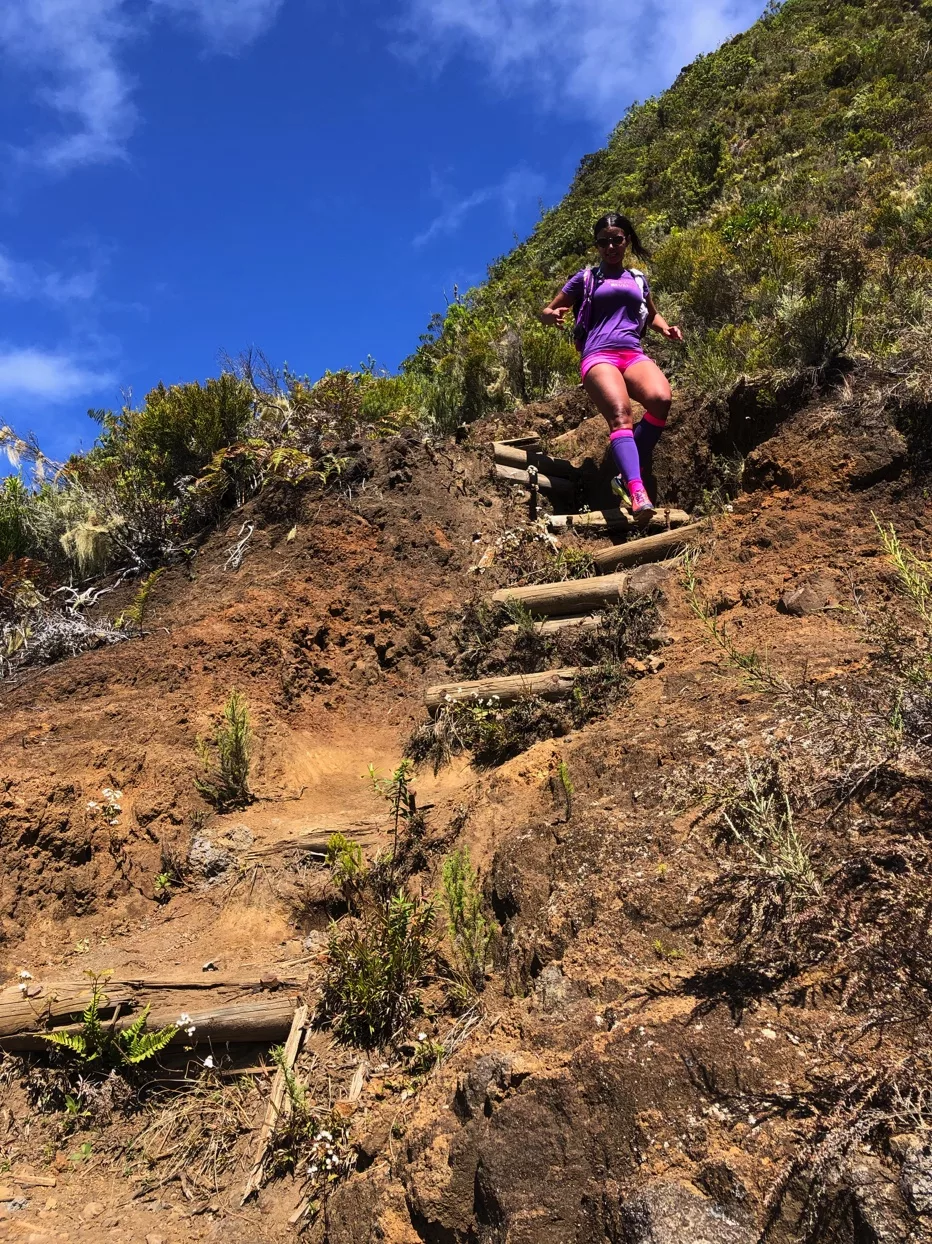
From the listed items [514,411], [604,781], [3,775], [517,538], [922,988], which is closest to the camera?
[922,988]

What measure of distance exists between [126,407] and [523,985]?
8107 millimetres

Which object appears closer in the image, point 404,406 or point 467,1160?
point 467,1160

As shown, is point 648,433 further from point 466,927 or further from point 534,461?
point 466,927

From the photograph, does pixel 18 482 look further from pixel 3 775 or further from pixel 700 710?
pixel 700 710

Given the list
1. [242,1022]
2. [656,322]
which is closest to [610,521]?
[656,322]

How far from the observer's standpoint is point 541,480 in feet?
23.4

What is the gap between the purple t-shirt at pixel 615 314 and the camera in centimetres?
614

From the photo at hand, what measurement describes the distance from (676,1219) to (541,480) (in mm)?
5977

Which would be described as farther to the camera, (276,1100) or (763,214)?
(763,214)

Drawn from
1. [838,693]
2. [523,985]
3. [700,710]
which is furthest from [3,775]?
[838,693]

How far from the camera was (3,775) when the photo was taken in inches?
184

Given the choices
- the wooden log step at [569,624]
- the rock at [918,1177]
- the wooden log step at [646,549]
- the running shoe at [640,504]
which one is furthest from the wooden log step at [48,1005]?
the running shoe at [640,504]

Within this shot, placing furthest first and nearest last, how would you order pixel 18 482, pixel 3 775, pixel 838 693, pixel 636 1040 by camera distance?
pixel 18 482
pixel 3 775
pixel 838 693
pixel 636 1040

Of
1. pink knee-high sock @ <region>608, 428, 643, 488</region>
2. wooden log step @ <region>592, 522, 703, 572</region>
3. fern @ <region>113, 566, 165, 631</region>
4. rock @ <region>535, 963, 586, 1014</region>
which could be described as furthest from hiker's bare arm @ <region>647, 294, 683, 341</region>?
rock @ <region>535, 963, 586, 1014</region>
